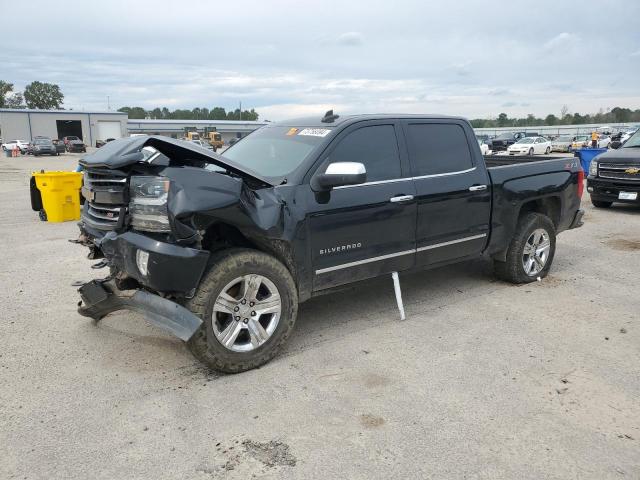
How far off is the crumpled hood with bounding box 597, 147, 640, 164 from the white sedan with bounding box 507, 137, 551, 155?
24.5 metres

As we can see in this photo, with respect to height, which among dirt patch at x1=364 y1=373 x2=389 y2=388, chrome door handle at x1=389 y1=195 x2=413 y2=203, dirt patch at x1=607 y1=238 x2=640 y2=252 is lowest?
dirt patch at x1=607 y1=238 x2=640 y2=252

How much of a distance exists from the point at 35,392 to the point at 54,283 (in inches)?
109

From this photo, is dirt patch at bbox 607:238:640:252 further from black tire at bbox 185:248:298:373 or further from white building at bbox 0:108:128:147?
white building at bbox 0:108:128:147

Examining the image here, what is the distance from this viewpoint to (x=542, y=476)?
8.77ft

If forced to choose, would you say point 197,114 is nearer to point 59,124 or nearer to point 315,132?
point 59,124

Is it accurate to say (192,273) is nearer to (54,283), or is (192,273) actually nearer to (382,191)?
(382,191)

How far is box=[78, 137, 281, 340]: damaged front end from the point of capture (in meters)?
3.38

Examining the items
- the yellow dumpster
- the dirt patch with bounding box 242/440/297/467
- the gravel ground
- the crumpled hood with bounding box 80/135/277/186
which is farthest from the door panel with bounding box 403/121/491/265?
the yellow dumpster

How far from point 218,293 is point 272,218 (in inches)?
27.2

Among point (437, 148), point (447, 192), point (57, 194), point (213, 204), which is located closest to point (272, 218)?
point (213, 204)

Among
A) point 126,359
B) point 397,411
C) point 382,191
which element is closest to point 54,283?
point 126,359

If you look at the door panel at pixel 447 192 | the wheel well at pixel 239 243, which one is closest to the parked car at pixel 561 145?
the door panel at pixel 447 192

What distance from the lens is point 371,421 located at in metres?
3.19

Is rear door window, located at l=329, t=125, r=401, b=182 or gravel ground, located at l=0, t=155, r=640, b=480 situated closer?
gravel ground, located at l=0, t=155, r=640, b=480
